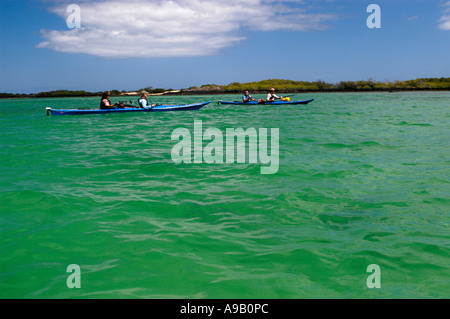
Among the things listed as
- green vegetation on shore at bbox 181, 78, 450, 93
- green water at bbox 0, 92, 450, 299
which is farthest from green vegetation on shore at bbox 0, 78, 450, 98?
green water at bbox 0, 92, 450, 299

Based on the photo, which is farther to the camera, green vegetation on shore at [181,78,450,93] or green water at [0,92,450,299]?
green vegetation on shore at [181,78,450,93]

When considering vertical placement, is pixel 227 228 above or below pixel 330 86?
below

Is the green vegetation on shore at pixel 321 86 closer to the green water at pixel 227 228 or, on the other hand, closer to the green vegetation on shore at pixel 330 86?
the green vegetation on shore at pixel 330 86

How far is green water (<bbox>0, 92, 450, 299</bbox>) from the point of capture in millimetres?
3932

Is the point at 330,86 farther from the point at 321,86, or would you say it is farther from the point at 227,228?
the point at 227,228

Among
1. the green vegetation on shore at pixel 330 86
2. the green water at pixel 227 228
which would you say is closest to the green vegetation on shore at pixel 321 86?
the green vegetation on shore at pixel 330 86

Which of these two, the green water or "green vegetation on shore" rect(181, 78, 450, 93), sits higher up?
"green vegetation on shore" rect(181, 78, 450, 93)

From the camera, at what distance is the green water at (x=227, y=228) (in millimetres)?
3932

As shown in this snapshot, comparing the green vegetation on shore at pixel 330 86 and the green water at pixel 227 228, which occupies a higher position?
the green vegetation on shore at pixel 330 86

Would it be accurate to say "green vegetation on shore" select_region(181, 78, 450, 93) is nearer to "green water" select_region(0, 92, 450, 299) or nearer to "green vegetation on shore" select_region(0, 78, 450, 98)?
"green vegetation on shore" select_region(0, 78, 450, 98)

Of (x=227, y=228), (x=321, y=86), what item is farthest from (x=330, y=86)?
(x=227, y=228)

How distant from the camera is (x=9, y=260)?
4547mm

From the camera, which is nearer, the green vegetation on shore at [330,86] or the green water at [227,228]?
the green water at [227,228]

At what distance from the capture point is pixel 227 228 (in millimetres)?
5352
